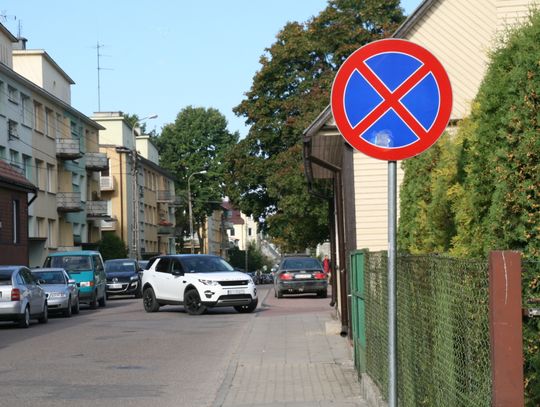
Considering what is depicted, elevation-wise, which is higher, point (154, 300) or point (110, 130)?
point (110, 130)

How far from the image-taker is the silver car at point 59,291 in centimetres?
2847

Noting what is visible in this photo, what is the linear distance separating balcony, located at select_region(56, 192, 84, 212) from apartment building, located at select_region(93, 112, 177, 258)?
7307 mm

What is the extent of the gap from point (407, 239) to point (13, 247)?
30.2m

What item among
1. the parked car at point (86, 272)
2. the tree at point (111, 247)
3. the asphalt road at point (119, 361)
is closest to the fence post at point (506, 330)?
the asphalt road at point (119, 361)

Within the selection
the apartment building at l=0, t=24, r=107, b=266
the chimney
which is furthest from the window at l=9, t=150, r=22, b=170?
the chimney

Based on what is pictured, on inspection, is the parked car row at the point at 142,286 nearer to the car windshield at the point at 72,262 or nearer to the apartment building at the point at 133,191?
the car windshield at the point at 72,262

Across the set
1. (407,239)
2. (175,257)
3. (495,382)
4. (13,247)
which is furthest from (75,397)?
(13,247)

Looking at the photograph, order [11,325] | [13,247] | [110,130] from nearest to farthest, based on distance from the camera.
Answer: [11,325] < [13,247] < [110,130]

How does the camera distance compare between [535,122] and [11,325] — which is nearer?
[535,122]

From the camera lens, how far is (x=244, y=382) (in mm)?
12156

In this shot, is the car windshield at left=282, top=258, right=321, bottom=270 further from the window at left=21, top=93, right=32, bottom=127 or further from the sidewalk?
the window at left=21, top=93, right=32, bottom=127

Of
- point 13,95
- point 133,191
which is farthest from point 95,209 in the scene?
point 13,95

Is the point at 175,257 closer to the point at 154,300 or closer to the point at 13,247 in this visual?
the point at 154,300

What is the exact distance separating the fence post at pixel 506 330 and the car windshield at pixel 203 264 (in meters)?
23.9
